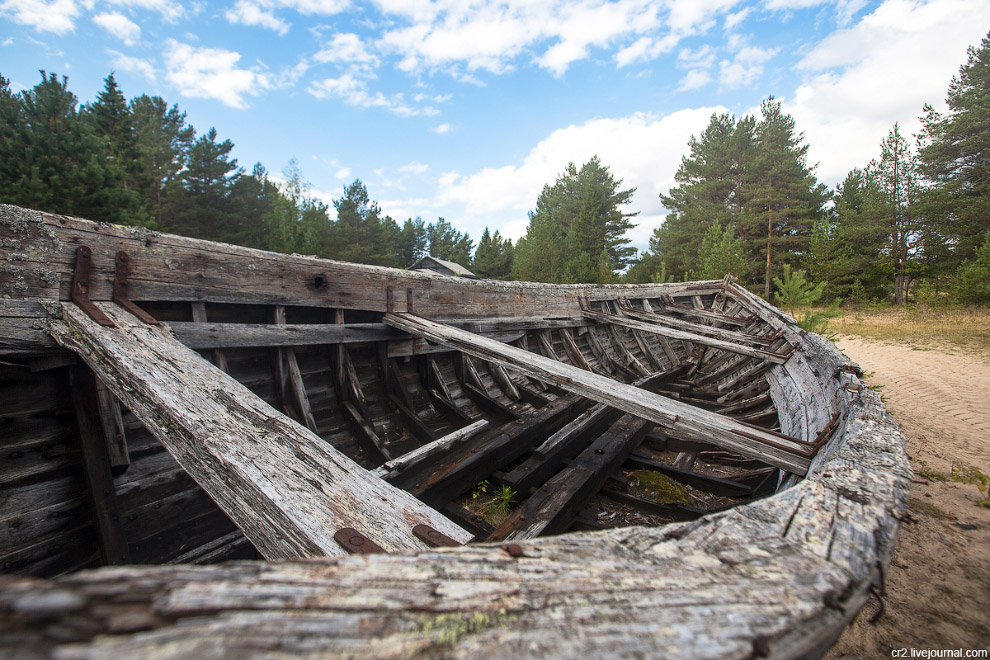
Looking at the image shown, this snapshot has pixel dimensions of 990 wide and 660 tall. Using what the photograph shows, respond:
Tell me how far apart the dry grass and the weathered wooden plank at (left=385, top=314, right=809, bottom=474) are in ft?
40.0

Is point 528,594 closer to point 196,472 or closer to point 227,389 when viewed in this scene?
point 196,472

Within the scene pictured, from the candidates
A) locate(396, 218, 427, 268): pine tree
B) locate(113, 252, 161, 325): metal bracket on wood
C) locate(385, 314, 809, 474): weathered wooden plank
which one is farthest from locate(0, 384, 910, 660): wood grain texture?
locate(396, 218, 427, 268): pine tree

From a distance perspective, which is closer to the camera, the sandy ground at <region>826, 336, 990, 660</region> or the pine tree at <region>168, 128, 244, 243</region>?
the sandy ground at <region>826, 336, 990, 660</region>

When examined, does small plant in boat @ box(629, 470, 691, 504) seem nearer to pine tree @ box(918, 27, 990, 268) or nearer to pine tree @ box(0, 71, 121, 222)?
pine tree @ box(0, 71, 121, 222)

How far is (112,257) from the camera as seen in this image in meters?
1.90

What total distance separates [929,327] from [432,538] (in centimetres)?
1797

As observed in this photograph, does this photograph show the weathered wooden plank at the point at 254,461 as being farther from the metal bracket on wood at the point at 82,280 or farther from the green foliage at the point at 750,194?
the green foliage at the point at 750,194

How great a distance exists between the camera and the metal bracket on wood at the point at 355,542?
81cm

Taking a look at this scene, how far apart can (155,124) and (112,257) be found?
31.1 meters

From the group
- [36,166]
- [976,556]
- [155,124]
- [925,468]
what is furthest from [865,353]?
[155,124]

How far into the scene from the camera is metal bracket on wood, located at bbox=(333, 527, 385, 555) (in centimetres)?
81

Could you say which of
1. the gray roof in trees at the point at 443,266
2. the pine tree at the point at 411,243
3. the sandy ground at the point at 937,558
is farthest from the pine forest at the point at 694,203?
the pine tree at the point at 411,243

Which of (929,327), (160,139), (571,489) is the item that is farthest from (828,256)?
(160,139)

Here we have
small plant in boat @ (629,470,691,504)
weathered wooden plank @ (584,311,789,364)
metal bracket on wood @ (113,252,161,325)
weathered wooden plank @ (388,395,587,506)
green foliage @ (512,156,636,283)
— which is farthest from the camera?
green foliage @ (512,156,636,283)
